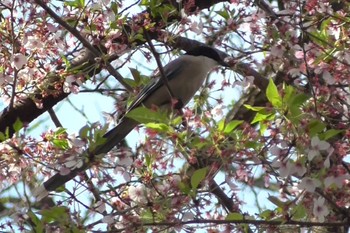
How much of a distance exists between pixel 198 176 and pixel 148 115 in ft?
0.90

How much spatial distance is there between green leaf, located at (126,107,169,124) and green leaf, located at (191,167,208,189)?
0.21 m

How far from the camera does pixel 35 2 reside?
10.6ft

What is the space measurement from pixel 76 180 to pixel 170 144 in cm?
42

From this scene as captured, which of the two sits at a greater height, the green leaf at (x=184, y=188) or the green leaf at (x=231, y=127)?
the green leaf at (x=231, y=127)

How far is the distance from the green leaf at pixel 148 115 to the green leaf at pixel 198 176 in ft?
0.67

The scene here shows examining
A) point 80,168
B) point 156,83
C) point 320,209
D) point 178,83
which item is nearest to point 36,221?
point 80,168

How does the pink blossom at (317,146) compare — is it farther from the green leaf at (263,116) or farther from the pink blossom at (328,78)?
the pink blossom at (328,78)

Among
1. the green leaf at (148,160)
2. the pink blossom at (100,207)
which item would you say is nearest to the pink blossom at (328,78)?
the green leaf at (148,160)

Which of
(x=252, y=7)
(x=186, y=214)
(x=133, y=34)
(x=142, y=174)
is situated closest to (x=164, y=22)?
(x=133, y=34)

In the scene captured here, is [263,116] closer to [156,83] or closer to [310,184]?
[310,184]

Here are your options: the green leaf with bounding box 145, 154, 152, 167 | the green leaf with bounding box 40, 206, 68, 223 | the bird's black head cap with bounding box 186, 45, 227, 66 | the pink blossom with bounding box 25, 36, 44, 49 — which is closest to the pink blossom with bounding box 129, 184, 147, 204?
the green leaf with bounding box 145, 154, 152, 167

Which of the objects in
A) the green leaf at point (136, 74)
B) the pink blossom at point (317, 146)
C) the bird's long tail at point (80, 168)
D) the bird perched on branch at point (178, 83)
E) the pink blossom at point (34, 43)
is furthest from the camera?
the bird perched on branch at point (178, 83)

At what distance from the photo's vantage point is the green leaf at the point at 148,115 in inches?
104

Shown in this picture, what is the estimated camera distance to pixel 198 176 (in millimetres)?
2611
